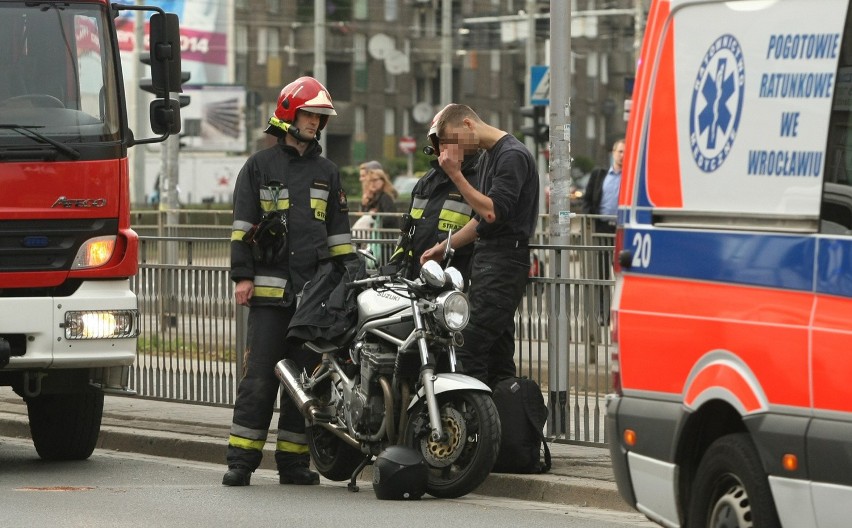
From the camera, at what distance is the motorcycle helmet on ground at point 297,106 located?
9.66 meters

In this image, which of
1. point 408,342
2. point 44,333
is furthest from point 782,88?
point 44,333

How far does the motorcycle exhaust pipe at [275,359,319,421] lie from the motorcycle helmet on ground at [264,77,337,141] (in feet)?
3.93

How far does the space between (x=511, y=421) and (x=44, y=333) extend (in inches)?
102

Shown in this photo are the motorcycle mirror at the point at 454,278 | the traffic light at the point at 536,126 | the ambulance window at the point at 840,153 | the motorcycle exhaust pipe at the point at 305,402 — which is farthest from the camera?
the traffic light at the point at 536,126

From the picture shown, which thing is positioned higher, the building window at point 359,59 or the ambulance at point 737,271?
A: the ambulance at point 737,271

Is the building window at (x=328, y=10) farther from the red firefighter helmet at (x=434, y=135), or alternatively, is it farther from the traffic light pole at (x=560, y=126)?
the red firefighter helmet at (x=434, y=135)

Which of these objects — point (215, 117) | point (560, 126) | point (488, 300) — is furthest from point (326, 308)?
point (215, 117)

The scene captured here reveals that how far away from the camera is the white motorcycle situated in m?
8.83

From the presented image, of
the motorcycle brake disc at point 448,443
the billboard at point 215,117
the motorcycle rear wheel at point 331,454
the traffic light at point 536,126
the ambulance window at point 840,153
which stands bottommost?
the billboard at point 215,117

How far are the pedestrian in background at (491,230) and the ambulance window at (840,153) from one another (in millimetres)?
3964

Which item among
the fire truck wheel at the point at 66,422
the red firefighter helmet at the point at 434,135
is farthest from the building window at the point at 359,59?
the red firefighter helmet at the point at 434,135

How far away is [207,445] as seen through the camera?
11.0 m

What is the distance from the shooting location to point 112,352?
10.2 meters

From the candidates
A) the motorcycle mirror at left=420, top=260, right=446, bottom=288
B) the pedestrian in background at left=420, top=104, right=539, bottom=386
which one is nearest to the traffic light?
the pedestrian in background at left=420, top=104, right=539, bottom=386
